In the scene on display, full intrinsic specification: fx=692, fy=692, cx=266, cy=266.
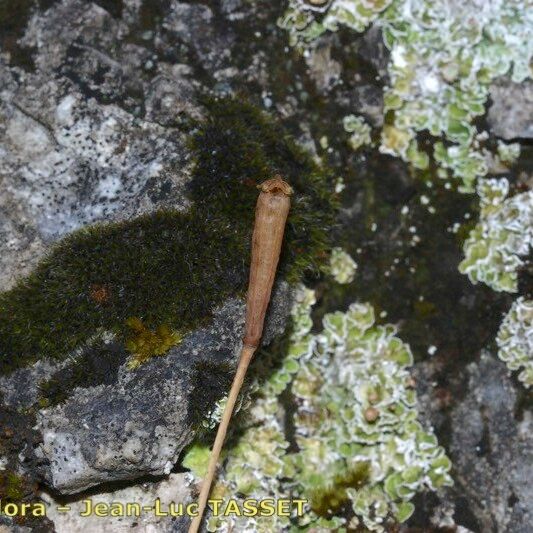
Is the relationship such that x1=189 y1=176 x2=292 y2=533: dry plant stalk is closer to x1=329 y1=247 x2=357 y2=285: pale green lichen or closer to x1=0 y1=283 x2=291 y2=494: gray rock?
x1=0 y1=283 x2=291 y2=494: gray rock

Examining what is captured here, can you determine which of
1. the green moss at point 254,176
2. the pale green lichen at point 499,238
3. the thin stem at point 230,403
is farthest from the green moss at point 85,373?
the pale green lichen at point 499,238

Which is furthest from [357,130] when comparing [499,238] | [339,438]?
[339,438]

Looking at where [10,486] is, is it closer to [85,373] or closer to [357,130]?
[85,373]

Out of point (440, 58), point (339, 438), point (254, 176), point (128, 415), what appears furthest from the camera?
point (440, 58)

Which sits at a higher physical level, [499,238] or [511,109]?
[511,109]

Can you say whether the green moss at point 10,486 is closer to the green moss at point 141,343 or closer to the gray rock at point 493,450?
the green moss at point 141,343
